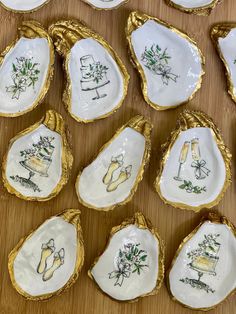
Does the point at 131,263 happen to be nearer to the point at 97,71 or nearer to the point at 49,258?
the point at 49,258

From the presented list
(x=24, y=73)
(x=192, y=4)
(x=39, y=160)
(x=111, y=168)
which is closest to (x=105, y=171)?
(x=111, y=168)

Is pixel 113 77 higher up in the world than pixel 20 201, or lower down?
higher up

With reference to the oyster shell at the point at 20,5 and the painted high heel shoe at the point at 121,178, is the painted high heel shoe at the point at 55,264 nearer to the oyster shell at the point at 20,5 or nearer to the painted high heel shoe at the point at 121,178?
the painted high heel shoe at the point at 121,178

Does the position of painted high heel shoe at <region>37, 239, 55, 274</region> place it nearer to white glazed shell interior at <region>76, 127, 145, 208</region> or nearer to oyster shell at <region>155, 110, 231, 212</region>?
white glazed shell interior at <region>76, 127, 145, 208</region>

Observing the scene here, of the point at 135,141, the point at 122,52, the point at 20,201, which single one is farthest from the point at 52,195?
the point at 122,52

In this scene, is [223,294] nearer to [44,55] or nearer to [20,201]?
[20,201]

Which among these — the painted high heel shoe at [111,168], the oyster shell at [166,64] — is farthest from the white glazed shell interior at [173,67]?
the painted high heel shoe at [111,168]

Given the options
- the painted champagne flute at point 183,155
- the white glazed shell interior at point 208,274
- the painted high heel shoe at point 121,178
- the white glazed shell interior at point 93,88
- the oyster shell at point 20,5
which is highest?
the oyster shell at point 20,5
